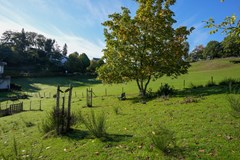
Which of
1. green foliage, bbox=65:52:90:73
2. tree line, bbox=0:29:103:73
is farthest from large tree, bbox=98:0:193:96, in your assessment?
green foliage, bbox=65:52:90:73

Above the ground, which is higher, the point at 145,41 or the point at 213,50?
the point at 213,50

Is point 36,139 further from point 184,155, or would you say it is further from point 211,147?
point 211,147

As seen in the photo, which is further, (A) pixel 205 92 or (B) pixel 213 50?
(B) pixel 213 50

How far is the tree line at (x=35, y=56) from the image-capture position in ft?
235

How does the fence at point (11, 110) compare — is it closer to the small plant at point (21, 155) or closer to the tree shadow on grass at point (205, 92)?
the small plant at point (21, 155)

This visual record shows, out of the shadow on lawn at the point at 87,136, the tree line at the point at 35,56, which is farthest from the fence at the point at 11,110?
the tree line at the point at 35,56

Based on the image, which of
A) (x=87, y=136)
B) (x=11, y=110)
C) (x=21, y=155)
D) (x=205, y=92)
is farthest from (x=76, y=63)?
(x=21, y=155)

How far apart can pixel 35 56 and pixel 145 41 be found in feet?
233

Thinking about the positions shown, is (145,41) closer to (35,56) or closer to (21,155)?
(21,155)

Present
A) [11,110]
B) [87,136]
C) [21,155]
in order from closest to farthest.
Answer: [21,155]
[87,136]
[11,110]

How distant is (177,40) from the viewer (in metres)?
21.0

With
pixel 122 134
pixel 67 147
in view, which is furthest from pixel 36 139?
pixel 122 134

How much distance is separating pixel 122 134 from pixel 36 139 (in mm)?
3875

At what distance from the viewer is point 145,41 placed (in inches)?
827
